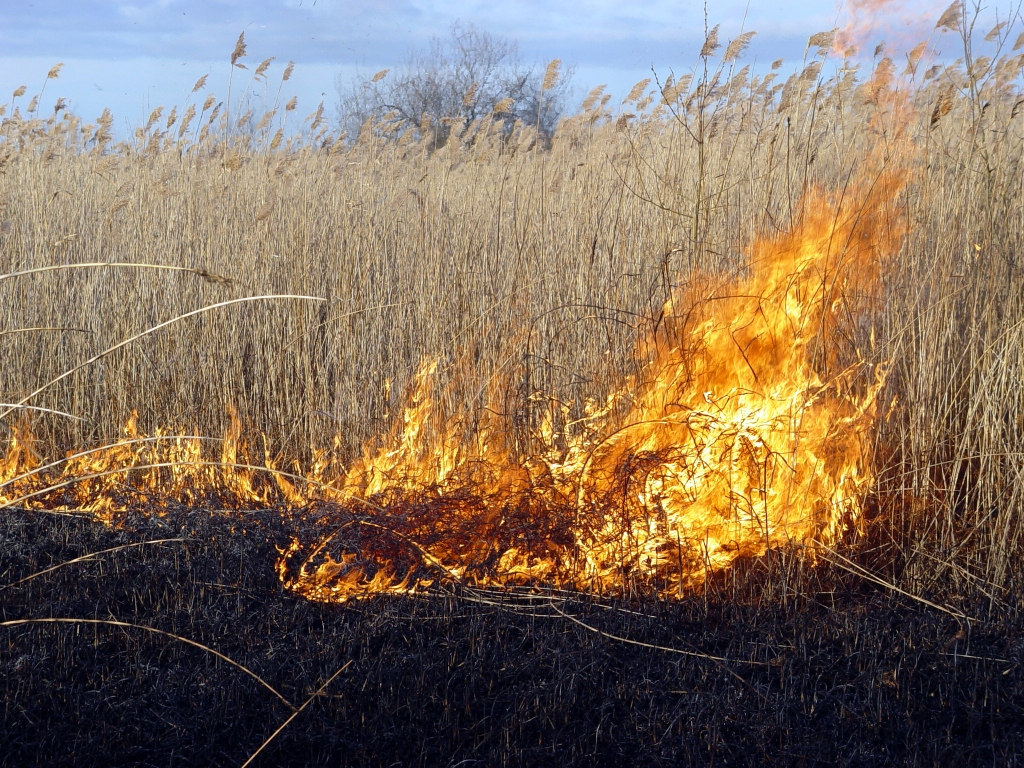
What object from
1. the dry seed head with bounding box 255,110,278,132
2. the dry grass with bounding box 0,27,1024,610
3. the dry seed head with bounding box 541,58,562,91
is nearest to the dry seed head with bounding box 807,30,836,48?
the dry grass with bounding box 0,27,1024,610

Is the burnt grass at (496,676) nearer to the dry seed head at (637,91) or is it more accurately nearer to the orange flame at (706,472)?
the orange flame at (706,472)

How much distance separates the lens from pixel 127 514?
3305 mm

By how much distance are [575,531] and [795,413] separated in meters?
0.79

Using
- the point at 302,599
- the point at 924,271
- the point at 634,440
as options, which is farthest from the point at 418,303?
the point at 924,271

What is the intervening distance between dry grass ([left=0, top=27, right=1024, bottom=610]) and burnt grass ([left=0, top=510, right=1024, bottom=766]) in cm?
51

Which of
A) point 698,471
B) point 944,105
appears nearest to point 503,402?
point 698,471

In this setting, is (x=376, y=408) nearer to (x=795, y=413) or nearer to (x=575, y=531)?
(x=575, y=531)

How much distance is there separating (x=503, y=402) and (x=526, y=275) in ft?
1.92

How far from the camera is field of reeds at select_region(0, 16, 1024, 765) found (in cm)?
200

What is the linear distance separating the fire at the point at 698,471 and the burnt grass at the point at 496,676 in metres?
0.16

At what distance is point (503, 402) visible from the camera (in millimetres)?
3607

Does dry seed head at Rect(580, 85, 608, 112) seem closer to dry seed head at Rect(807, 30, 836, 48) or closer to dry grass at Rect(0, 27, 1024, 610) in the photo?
dry grass at Rect(0, 27, 1024, 610)

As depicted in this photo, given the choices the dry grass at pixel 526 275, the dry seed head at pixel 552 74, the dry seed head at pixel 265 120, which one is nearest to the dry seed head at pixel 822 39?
the dry grass at pixel 526 275

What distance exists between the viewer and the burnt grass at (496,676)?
1892 millimetres
